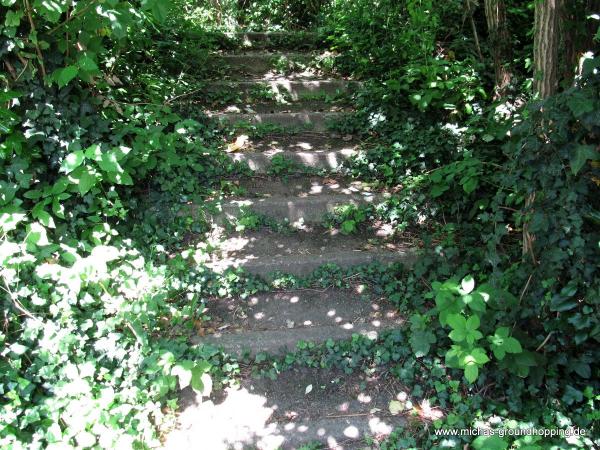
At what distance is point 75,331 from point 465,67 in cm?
432

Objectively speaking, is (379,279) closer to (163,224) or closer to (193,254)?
(193,254)

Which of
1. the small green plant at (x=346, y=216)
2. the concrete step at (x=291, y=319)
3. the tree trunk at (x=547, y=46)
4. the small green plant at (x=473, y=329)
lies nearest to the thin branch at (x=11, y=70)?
the concrete step at (x=291, y=319)

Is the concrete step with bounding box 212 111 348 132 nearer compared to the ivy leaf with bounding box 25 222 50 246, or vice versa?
the ivy leaf with bounding box 25 222 50 246

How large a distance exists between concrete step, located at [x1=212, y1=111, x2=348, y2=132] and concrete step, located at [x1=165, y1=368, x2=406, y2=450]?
299 cm

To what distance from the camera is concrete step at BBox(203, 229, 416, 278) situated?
12.6ft

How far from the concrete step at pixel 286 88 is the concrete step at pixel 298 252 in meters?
2.27

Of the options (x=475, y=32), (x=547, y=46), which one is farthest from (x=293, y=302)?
(x=475, y=32)

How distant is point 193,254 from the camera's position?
385 cm

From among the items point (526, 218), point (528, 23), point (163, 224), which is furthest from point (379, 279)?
point (528, 23)

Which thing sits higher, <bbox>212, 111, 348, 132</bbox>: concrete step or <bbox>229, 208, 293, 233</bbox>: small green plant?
<bbox>212, 111, 348, 132</bbox>: concrete step

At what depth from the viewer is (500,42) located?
15.8ft

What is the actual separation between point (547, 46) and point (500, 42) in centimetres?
187

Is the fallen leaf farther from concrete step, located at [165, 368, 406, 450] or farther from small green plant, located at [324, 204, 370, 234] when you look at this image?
concrete step, located at [165, 368, 406, 450]

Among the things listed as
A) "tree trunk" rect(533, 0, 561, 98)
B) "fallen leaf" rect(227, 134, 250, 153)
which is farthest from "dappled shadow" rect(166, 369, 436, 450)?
"fallen leaf" rect(227, 134, 250, 153)
